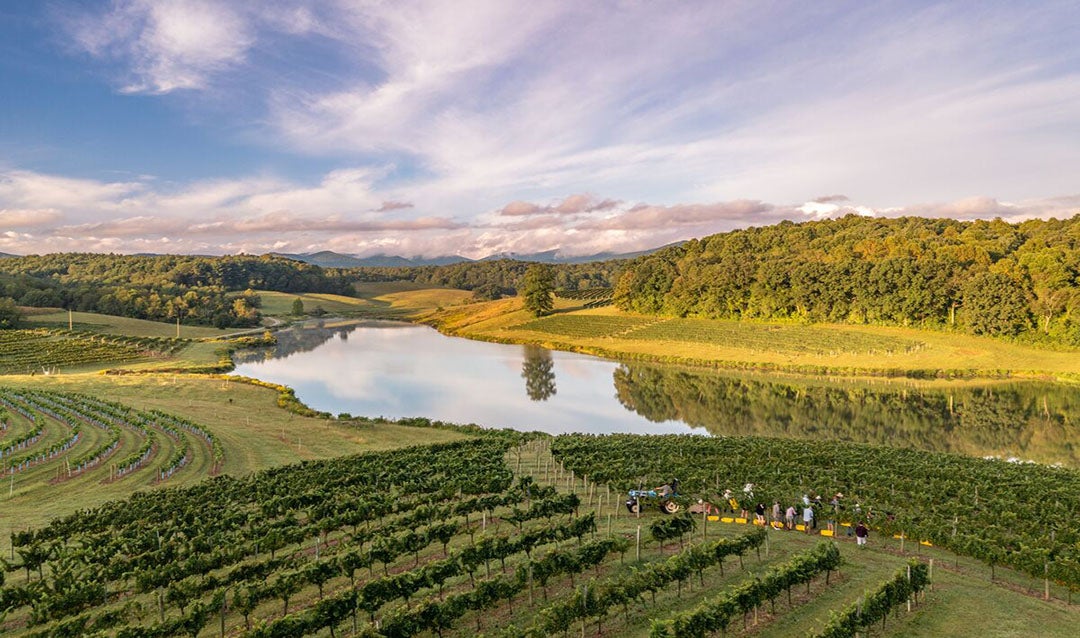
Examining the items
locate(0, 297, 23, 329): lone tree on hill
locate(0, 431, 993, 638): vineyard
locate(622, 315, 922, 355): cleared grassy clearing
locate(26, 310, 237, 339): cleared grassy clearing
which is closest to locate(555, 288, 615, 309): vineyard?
locate(622, 315, 922, 355): cleared grassy clearing

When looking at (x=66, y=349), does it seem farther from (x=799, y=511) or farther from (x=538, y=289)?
(x=799, y=511)

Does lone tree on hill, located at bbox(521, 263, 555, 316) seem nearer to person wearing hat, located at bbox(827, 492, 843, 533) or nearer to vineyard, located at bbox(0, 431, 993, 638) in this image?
vineyard, located at bbox(0, 431, 993, 638)

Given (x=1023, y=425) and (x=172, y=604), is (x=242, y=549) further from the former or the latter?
(x=1023, y=425)

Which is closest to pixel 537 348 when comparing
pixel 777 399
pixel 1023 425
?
pixel 777 399

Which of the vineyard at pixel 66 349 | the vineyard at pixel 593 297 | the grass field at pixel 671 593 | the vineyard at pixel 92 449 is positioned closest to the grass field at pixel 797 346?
the vineyard at pixel 593 297

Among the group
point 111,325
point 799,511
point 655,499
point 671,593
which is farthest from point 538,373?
point 111,325
